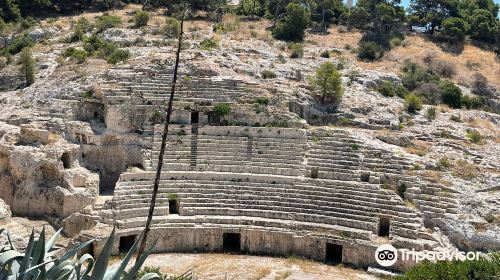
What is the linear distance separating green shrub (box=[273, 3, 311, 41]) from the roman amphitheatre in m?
8.88

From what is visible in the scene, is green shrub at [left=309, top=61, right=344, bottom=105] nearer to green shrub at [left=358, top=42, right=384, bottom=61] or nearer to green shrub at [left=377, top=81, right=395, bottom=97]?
green shrub at [left=377, top=81, right=395, bottom=97]

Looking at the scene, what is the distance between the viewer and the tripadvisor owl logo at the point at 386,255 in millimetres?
15352

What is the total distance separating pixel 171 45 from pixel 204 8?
520 inches

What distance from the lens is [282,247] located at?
1656 centimetres

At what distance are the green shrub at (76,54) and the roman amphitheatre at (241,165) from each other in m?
0.45

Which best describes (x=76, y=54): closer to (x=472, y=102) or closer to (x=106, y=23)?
(x=106, y=23)

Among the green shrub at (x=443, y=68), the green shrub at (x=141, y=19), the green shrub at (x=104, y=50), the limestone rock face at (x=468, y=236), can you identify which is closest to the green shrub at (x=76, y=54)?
the green shrub at (x=104, y=50)

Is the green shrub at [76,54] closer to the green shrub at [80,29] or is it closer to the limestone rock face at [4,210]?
the green shrub at [80,29]

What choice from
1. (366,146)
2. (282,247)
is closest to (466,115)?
(366,146)

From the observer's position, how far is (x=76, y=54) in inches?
991

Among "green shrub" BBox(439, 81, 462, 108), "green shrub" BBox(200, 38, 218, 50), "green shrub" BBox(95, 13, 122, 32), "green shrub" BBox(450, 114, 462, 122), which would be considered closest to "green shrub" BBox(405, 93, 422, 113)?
"green shrub" BBox(450, 114, 462, 122)

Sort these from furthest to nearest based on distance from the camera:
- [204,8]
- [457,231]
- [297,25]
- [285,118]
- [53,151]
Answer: [204,8] → [297,25] → [285,118] → [53,151] → [457,231]

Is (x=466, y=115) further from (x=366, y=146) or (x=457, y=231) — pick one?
(x=457, y=231)

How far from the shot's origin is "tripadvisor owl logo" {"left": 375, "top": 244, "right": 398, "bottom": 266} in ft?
50.4
